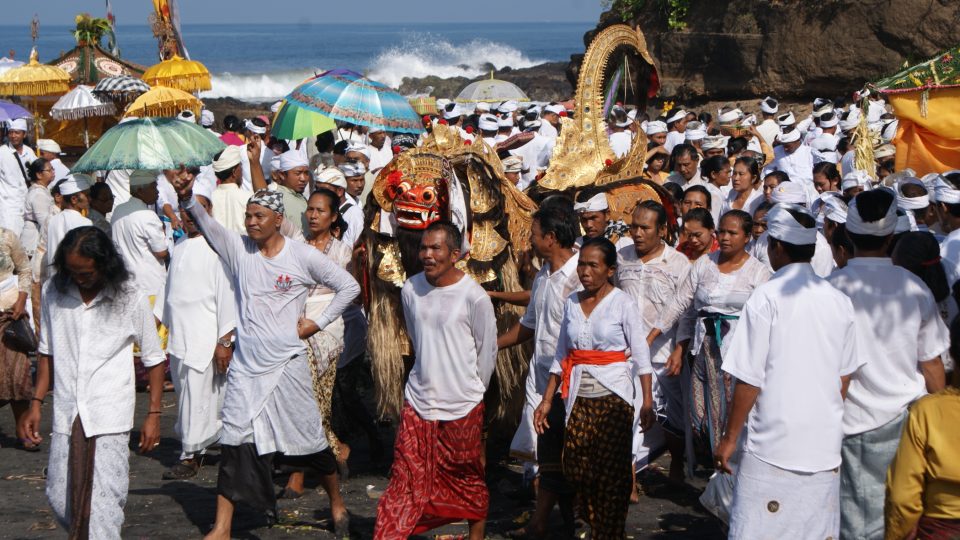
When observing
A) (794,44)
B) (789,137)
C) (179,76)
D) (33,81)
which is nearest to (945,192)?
(789,137)

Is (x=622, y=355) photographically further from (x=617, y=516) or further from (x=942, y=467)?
(x=942, y=467)

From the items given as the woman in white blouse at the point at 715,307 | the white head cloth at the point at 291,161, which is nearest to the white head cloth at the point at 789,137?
the white head cloth at the point at 291,161

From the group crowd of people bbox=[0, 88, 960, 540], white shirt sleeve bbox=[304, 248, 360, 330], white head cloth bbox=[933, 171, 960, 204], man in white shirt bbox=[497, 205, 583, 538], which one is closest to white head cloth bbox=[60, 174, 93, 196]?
crowd of people bbox=[0, 88, 960, 540]

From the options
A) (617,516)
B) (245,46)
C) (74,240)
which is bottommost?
(617,516)

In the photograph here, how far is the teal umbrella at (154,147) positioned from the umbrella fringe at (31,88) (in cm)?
1198

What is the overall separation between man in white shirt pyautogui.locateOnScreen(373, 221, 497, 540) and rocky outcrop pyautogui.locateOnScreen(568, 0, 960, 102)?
17.2 m

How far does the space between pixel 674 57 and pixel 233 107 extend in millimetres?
15973

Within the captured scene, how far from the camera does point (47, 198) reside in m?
12.4

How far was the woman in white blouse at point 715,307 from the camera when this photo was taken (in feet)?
23.3

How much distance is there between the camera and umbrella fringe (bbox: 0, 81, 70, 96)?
19.2m

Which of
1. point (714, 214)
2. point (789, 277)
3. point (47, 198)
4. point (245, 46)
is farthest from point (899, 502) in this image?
point (245, 46)

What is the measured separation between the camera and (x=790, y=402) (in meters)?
5.08

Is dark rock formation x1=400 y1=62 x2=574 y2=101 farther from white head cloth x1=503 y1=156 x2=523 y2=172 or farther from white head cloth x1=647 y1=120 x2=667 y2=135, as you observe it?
white head cloth x1=503 y1=156 x2=523 y2=172

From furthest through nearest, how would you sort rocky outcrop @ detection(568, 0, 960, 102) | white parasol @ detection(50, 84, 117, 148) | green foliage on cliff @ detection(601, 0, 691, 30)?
green foliage on cliff @ detection(601, 0, 691, 30), rocky outcrop @ detection(568, 0, 960, 102), white parasol @ detection(50, 84, 117, 148)
